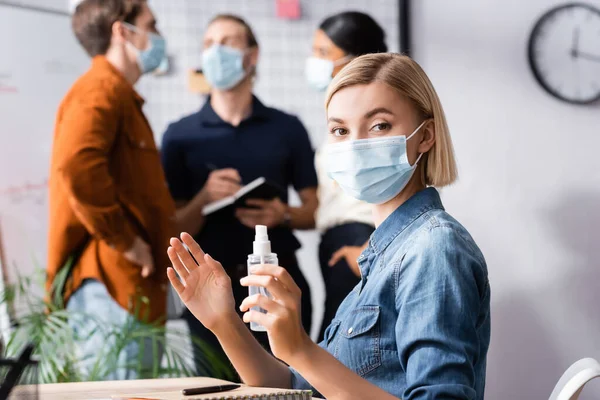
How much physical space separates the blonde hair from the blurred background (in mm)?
1890

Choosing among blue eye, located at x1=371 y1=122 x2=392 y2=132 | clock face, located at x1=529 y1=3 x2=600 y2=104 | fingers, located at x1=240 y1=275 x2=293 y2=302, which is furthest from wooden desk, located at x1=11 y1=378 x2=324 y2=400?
clock face, located at x1=529 y1=3 x2=600 y2=104

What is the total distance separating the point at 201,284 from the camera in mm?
1175

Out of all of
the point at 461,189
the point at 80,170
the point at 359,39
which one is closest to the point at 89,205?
the point at 80,170

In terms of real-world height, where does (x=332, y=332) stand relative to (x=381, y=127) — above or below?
below

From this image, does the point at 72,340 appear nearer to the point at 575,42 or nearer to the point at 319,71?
the point at 319,71

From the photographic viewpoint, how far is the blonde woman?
975 mm

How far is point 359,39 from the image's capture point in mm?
3197

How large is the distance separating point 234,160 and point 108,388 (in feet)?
6.20

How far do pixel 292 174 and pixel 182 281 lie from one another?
6.55ft

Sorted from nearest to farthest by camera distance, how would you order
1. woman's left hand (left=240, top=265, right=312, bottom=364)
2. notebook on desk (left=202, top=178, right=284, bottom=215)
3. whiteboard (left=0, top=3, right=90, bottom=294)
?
woman's left hand (left=240, top=265, right=312, bottom=364) < whiteboard (left=0, top=3, right=90, bottom=294) < notebook on desk (left=202, top=178, right=284, bottom=215)

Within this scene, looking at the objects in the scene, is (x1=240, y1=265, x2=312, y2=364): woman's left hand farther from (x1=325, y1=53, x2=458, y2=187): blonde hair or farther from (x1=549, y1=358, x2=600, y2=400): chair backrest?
(x1=549, y1=358, x2=600, y2=400): chair backrest

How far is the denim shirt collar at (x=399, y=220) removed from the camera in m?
1.22

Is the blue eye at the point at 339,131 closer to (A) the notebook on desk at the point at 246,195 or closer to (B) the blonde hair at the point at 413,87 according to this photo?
(B) the blonde hair at the point at 413,87

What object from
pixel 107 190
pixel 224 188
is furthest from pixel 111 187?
pixel 224 188
